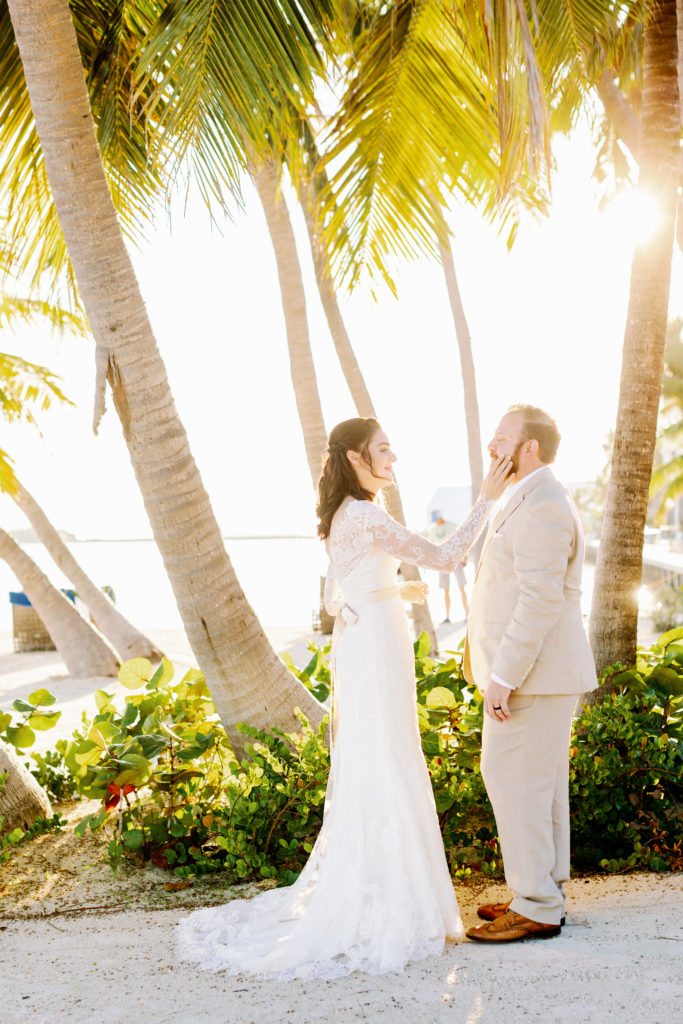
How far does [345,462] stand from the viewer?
11.4 ft

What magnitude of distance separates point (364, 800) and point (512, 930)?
709 mm

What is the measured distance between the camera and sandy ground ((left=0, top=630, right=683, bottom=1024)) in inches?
101

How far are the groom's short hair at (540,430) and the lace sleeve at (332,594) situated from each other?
0.98 m

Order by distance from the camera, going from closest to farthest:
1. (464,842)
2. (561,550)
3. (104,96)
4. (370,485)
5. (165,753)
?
(561,550) < (370,485) < (464,842) < (165,753) < (104,96)

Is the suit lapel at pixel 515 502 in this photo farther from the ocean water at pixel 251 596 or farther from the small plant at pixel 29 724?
the ocean water at pixel 251 596

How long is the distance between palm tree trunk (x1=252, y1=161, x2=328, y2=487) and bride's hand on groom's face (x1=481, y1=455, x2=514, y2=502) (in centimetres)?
517

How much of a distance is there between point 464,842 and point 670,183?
365 centimetres

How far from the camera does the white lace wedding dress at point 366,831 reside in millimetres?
3049

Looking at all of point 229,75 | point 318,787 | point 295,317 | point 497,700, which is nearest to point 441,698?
point 318,787

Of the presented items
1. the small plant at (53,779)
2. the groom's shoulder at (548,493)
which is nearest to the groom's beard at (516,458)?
the groom's shoulder at (548,493)

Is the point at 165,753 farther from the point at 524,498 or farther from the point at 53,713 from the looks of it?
the point at 524,498

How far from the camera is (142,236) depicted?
6.45 metres

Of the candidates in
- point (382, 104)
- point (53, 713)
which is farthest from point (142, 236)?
point (53, 713)

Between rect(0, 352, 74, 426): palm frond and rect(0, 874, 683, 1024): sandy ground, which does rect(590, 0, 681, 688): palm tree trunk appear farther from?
rect(0, 352, 74, 426): palm frond
